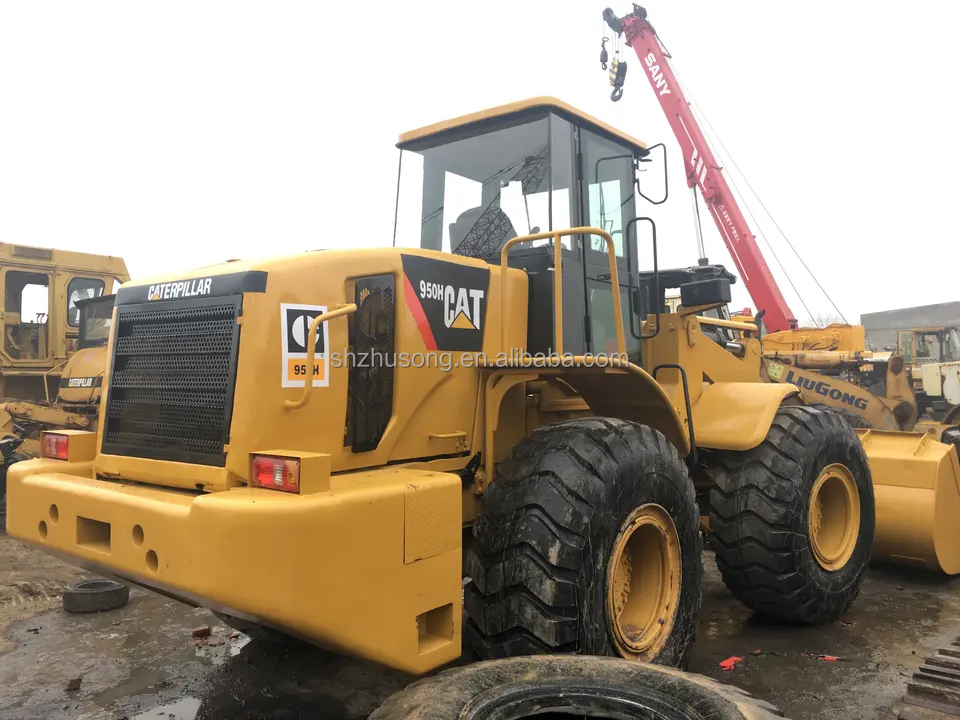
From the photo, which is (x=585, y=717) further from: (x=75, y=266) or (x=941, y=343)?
(x=941, y=343)

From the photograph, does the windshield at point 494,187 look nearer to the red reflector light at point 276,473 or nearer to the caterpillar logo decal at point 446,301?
the caterpillar logo decal at point 446,301

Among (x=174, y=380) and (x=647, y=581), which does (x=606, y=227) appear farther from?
(x=174, y=380)

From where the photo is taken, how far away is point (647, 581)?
12.4ft

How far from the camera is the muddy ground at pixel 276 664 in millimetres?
3688

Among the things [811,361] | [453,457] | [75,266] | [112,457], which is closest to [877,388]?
[811,361]

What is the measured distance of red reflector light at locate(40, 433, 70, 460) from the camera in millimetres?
3682

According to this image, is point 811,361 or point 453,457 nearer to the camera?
point 453,457

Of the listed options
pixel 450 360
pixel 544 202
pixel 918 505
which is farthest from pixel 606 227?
pixel 918 505

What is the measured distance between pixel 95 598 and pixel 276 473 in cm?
345

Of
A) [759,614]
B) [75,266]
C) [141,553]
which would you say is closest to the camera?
[141,553]

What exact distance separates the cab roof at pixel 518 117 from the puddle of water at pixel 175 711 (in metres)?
3.47

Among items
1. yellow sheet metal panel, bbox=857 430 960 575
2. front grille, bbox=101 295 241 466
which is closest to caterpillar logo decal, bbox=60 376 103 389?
front grille, bbox=101 295 241 466

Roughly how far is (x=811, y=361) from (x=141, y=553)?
38.5ft

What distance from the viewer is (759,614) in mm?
5062
